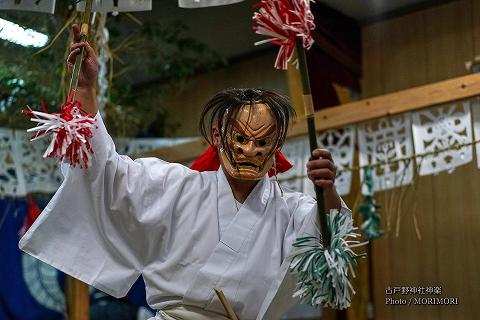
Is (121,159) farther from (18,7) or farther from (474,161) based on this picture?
(474,161)

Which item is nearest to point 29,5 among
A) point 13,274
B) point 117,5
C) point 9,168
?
point 117,5

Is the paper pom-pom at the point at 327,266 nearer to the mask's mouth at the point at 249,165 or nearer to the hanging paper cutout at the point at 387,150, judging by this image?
the mask's mouth at the point at 249,165

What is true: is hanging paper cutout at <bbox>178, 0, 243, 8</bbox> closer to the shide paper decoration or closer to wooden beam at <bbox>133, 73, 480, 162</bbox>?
wooden beam at <bbox>133, 73, 480, 162</bbox>

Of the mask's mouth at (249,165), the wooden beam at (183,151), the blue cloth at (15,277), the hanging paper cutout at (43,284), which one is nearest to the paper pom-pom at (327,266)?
the mask's mouth at (249,165)

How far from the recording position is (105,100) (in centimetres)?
372

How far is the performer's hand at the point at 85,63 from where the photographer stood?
175 centimetres

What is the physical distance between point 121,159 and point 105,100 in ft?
6.23

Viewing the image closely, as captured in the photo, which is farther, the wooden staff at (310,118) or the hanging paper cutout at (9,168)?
the hanging paper cutout at (9,168)

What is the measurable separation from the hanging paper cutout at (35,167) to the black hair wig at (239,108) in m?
2.06

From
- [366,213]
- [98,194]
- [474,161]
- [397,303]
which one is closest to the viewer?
[98,194]

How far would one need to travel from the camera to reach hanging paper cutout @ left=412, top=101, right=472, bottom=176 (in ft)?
10.2

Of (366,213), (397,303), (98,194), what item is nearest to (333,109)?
(366,213)

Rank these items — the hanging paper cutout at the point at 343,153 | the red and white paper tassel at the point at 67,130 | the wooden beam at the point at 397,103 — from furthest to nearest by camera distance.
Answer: the hanging paper cutout at the point at 343,153 → the wooden beam at the point at 397,103 → the red and white paper tassel at the point at 67,130

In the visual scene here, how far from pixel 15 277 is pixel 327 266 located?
2816mm
